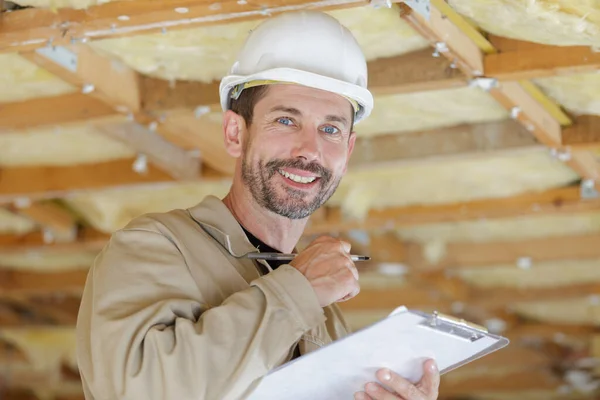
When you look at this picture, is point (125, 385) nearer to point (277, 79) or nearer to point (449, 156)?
point (277, 79)

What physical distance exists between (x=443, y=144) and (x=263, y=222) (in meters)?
1.77

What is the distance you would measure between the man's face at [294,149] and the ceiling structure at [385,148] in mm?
426

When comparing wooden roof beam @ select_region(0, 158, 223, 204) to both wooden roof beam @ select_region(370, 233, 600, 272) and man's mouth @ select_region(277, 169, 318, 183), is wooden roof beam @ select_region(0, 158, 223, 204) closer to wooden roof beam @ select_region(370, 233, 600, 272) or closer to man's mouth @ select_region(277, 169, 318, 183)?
wooden roof beam @ select_region(370, 233, 600, 272)

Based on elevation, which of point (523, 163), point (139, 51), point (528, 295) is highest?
point (139, 51)

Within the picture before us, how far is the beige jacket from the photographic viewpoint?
1594 millimetres

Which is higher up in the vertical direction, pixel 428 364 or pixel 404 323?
pixel 404 323

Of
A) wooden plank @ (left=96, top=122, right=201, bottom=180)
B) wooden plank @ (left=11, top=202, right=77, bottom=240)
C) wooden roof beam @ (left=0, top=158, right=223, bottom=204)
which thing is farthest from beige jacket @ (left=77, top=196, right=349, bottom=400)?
wooden plank @ (left=11, top=202, right=77, bottom=240)

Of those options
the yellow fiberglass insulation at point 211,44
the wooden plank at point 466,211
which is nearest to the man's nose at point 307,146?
the yellow fiberglass insulation at point 211,44

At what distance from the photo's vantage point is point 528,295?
235 inches

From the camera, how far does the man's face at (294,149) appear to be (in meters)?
2.03

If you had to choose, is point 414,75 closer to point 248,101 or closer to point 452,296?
point 248,101

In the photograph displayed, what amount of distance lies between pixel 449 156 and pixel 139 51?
1.25 m

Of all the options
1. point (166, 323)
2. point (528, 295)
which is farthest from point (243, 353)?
point (528, 295)

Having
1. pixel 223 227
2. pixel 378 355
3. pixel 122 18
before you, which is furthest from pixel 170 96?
pixel 378 355
